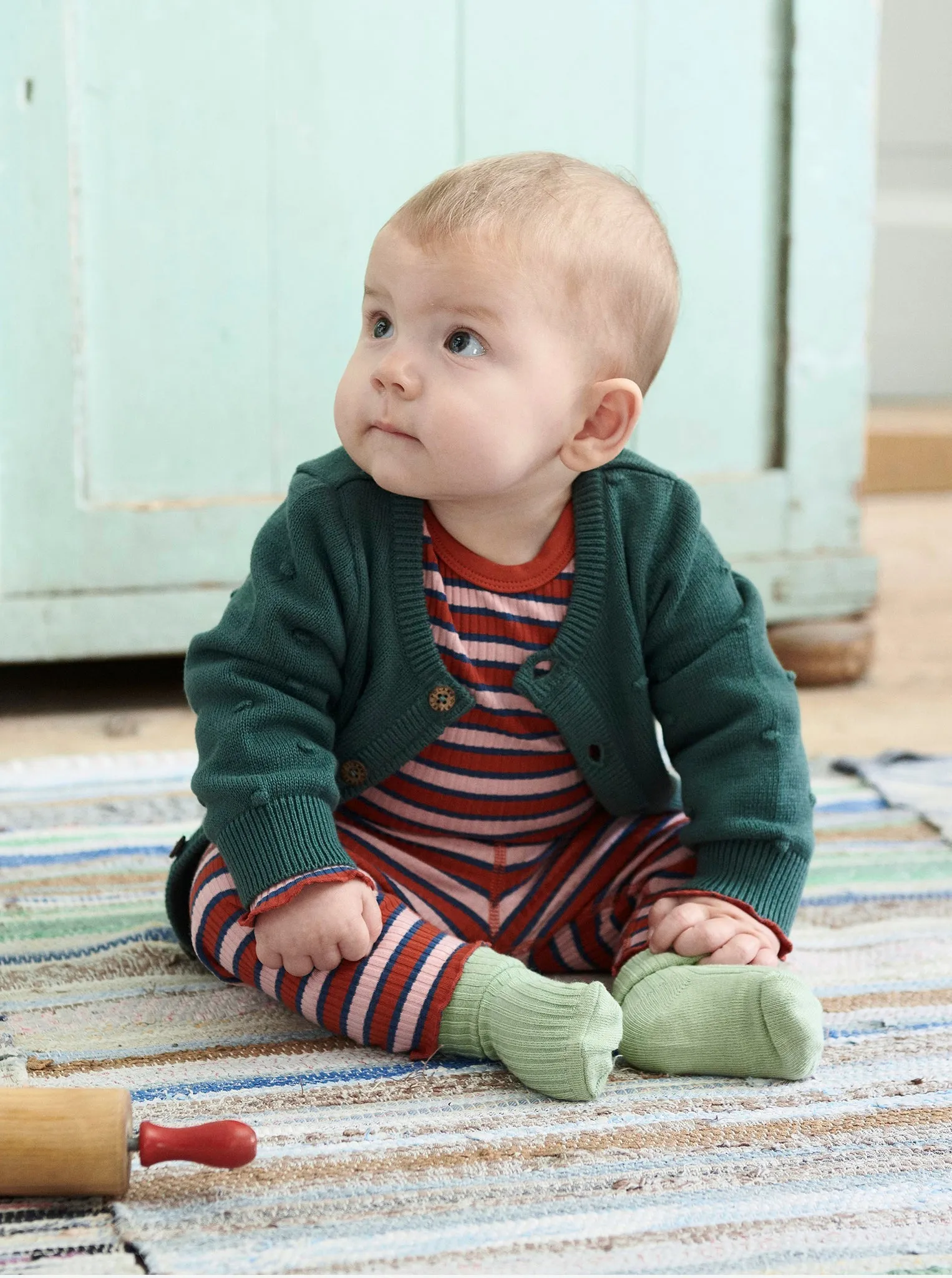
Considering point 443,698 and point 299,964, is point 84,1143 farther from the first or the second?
point 443,698

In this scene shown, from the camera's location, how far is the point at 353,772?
856 mm

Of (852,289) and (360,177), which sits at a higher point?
(360,177)

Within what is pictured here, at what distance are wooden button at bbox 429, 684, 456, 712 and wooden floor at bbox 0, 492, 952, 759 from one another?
0.61m

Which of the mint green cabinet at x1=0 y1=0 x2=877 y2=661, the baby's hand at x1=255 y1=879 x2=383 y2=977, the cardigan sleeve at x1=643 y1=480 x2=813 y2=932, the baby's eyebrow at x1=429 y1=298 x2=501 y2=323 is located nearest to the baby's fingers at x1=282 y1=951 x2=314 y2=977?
the baby's hand at x1=255 y1=879 x2=383 y2=977

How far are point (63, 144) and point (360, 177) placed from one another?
26cm

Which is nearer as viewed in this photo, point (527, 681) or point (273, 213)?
point (527, 681)

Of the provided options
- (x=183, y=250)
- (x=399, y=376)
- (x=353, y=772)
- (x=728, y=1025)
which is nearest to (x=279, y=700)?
(x=353, y=772)

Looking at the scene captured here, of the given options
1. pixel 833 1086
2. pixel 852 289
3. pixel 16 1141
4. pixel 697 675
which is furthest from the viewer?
pixel 852 289

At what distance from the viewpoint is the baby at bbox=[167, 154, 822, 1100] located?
771mm

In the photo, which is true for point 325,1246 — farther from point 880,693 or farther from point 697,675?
point 880,693

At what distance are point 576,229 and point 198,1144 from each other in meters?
0.47

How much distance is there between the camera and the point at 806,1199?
649 mm

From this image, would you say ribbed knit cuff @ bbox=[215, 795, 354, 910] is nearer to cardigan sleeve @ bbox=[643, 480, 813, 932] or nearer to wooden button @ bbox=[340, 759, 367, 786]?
wooden button @ bbox=[340, 759, 367, 786]

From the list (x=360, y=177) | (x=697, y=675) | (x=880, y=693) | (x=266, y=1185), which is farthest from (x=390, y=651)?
(x=880, y=693)
